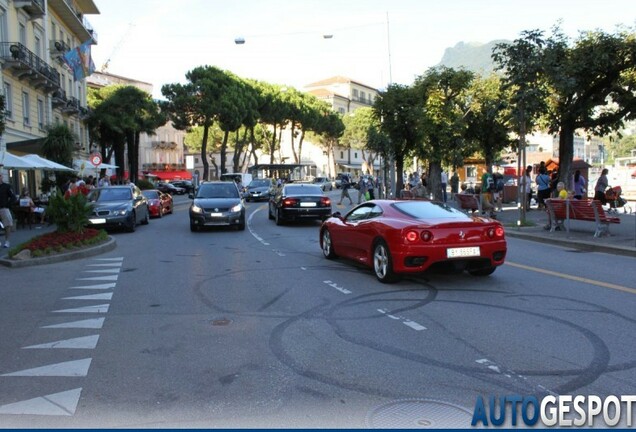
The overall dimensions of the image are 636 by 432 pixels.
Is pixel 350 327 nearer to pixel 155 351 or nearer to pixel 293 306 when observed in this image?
pixel 293 306

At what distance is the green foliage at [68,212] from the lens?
13258 mm

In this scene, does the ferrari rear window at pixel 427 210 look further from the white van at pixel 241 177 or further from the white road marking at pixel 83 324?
the white van at pixel 241 177

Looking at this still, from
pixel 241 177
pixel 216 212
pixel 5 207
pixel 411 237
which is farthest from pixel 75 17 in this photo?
pixel 411 237

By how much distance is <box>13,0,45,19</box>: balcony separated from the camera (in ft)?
98.1

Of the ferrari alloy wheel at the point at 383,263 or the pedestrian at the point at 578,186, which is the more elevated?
the pedestrian at the point at 578,186

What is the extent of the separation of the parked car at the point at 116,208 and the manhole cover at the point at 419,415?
14.7 meters

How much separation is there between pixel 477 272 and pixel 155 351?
5.63 m

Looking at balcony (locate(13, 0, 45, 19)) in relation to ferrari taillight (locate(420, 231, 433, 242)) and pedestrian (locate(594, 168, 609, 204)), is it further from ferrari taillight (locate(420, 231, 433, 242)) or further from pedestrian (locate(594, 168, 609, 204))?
ferrari taillight (locate(420, 231, 433, 242))

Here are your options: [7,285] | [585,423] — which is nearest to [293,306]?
[585,423]

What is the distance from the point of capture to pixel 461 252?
8.06m

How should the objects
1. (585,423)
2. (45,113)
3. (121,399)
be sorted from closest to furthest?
1. (585,423)
2. (121,399)
3. (45,113)

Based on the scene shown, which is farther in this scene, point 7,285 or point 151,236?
point 151,236

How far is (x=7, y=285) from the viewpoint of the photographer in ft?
29.5

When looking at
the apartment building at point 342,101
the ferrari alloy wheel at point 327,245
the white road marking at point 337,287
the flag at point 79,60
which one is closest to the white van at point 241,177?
the flag at point 79,60
